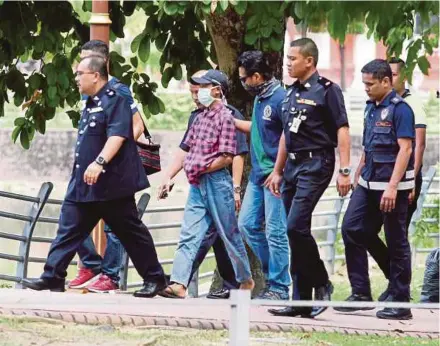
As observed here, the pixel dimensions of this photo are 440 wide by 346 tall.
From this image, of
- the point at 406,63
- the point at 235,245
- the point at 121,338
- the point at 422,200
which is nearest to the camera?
the point at 121,338

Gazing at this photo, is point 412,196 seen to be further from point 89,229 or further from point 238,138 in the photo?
point 89,229

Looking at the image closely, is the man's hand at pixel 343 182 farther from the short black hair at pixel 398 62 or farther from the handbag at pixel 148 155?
the handbag at pixel 148 155

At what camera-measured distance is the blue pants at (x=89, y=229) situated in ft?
32.8

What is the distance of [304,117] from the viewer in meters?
9.77

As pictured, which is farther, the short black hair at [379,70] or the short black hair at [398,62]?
the short black hair at [398,62]

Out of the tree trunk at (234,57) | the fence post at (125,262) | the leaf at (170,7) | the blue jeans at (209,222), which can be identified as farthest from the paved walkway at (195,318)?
the leaf at (170,7)

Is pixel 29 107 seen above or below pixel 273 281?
above

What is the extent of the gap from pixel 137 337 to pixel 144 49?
417 cm

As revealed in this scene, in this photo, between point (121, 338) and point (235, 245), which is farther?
point (235, 245)

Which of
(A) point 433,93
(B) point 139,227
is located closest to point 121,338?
(B) point 139,227

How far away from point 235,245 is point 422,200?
25.8ft

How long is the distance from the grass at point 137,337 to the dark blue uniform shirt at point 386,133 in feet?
3.82

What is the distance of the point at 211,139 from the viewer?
1016 centimetres

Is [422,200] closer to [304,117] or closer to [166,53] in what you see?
[166,53]
